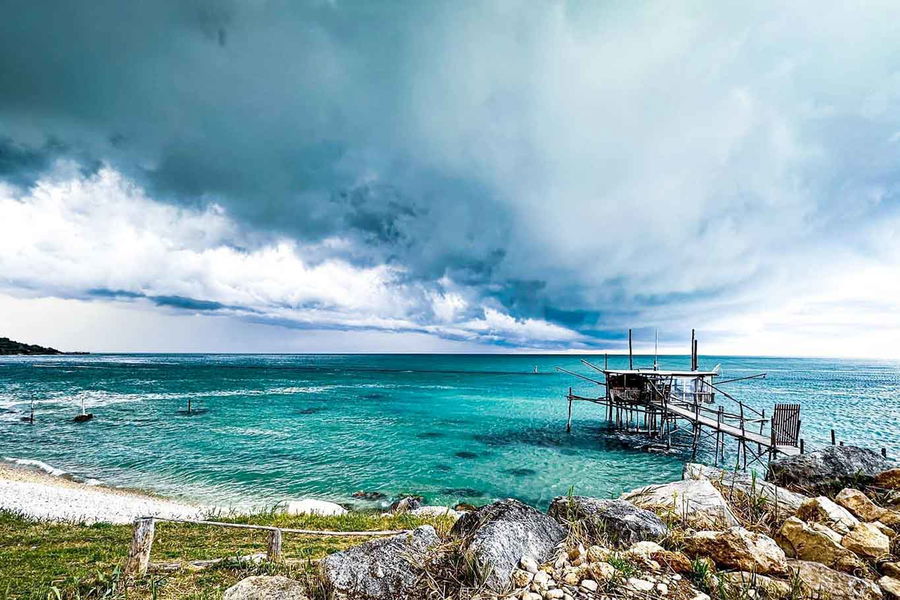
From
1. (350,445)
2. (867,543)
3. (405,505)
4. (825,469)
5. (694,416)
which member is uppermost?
(867,543)

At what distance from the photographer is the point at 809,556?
4879mm

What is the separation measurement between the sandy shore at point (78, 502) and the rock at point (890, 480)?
64.1 feet

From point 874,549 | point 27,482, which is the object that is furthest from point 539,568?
point 27,482

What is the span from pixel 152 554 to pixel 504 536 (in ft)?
29.0

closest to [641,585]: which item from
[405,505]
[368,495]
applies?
[405,505]

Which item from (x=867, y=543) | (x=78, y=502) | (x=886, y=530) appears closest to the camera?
(x=867, y=543)

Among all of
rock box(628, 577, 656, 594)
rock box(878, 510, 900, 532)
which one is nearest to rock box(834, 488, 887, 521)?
rock box(878, 510, 900, 532)

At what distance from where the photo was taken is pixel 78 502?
16.8 metres

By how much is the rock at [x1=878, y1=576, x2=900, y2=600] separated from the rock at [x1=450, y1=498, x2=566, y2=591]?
10.9 feet

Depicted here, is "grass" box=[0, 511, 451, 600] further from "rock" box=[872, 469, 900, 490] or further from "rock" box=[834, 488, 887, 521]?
"rock" box=[872, 469, 900, 490]

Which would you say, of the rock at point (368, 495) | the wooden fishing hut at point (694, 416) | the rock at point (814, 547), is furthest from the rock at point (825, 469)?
the rock at point (368, 495)

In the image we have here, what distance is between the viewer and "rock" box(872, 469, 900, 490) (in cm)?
782

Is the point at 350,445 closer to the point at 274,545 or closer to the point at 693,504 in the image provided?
the point at 274,545

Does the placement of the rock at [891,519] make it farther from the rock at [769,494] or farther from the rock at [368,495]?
the rock at [368,495]
